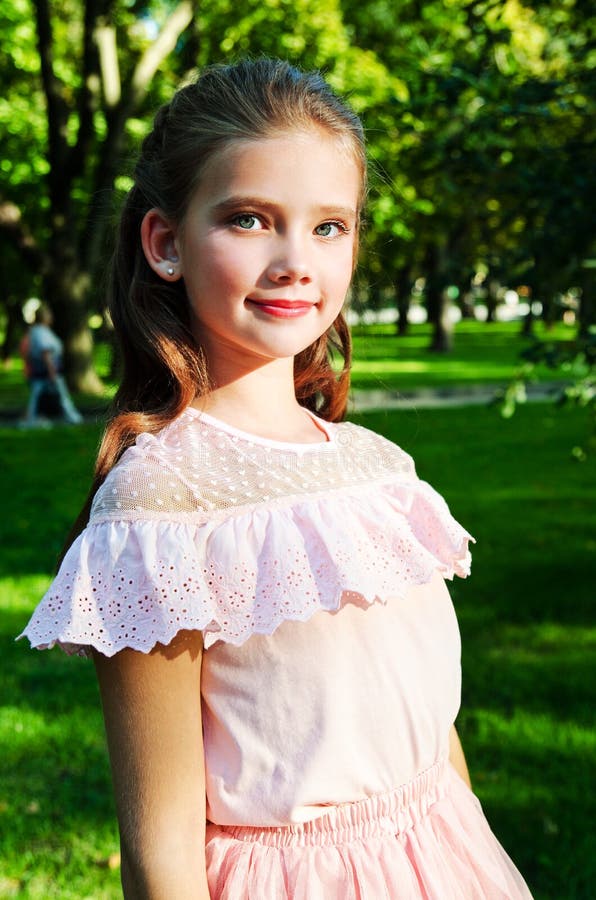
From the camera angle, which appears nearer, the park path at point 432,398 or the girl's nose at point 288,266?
the girl's nose at point 288,266

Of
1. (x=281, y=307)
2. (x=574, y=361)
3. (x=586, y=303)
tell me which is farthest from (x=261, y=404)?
(x=586, y=303)

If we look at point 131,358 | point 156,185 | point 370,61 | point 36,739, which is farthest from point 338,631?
point 370,61

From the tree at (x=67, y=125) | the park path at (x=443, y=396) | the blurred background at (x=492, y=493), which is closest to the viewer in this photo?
the blurred background at (x=492, y=493)

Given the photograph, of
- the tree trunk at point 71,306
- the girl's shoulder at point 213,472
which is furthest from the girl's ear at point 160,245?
the tree trunk at point 71,306

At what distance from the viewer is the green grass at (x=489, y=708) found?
3693 mm

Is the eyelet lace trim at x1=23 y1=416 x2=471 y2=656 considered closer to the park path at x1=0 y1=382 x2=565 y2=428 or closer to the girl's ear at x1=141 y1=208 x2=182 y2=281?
the girl's ear at x1=141 y1=208 x2=182 y2=281

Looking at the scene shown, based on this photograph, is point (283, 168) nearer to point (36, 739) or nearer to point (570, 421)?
point (36, 739)

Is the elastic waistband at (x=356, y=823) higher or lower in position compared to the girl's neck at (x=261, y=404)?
lower

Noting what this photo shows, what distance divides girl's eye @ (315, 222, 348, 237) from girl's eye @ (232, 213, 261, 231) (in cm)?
11

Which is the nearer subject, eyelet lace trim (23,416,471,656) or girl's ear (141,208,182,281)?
eyelet lace trim (23,416,471,656)

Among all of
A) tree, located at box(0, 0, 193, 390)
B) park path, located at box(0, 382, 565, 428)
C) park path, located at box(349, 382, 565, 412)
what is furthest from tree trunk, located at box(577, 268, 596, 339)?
park path, located at box(349, 382, 565, 412)

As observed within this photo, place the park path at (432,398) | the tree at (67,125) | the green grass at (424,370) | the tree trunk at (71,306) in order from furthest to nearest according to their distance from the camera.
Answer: the green grass at (424,370)
the tree trunk at (71,306)
the park path at (432,398)
the tree at (67,125)

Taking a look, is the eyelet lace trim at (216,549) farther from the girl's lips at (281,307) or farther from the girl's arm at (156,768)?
the girl's lips at (281,307)

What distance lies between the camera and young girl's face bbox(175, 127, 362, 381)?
1.57 metres
